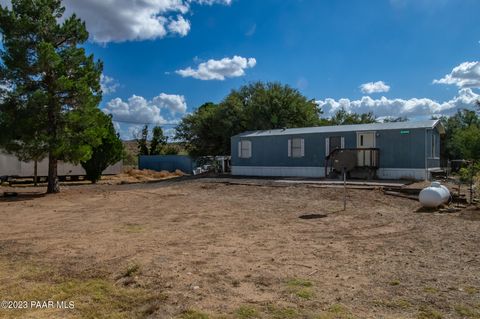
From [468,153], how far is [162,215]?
22.6 meters

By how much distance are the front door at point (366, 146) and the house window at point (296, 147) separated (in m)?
2.97

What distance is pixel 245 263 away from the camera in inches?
214

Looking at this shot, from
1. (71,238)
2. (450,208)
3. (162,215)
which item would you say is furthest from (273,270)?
(450,208)

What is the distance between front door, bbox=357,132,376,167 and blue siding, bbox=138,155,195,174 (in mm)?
17288

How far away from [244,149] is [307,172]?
436cm

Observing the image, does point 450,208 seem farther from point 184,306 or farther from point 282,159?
point 282,159

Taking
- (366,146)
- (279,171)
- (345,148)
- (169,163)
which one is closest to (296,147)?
(279,171)

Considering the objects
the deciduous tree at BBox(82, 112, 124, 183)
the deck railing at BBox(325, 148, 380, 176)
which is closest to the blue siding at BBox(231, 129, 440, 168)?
the deck railing at BBox(325, 148, 380, 176)

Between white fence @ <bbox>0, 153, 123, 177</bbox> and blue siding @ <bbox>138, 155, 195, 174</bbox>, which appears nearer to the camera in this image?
white fence @ <bbox>0, 153, 123, 177</bbox>

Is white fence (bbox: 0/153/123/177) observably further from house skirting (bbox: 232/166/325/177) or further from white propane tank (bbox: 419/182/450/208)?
white propane tank (bbox: 419/182/450/208)

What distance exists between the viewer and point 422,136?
16.9 meters

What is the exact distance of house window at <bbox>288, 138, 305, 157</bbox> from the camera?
20562 mm

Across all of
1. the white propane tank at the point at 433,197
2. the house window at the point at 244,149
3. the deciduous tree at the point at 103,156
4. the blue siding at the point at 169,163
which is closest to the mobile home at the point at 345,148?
→ the house window at the point at 244,149

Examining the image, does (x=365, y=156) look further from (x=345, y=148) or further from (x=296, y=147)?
(x=296, y=147)
